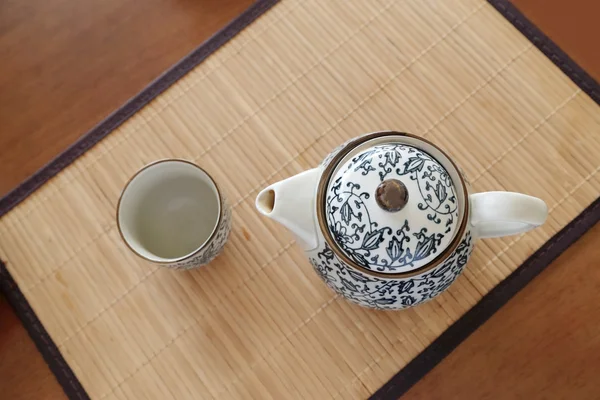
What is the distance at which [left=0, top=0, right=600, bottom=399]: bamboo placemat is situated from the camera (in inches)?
24.7

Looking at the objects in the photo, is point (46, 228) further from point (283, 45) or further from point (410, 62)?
point (410, 62)

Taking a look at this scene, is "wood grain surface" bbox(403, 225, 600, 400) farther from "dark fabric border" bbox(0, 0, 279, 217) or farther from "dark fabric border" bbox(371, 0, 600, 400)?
"dark fabric border" bbox(0, 0, 279, 217)

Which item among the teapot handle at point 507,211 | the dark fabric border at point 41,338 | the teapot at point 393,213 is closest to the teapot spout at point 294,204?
the teapot at point 393,213

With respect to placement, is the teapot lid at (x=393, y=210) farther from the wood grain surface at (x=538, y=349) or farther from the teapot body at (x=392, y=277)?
the wood grain surface at (x=538, y=349)

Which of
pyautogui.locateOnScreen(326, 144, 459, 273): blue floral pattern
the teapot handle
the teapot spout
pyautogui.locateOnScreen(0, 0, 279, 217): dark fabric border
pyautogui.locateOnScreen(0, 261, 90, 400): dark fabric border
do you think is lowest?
the teapot handle

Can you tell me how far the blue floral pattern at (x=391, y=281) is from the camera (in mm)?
433

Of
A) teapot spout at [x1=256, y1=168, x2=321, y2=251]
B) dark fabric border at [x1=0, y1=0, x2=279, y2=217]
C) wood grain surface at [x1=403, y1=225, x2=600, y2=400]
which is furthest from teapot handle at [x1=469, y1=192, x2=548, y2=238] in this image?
dark fabric border at [x1=0, y1=0, x2=279, y2=217]

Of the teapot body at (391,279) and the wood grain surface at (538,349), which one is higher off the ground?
the teapot body at (391,279)

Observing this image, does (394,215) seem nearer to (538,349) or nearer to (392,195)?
(392,195)

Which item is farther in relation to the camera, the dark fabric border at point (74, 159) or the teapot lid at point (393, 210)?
the dark fabric border at point (74, 159)

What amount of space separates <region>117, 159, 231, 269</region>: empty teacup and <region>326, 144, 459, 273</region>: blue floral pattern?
201mm

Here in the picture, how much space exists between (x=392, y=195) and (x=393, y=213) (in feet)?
0.06

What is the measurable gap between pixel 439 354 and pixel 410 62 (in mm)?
383

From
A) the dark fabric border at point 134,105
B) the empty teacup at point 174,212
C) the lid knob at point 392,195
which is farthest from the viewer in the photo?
the dark fabric border at point 134,105
